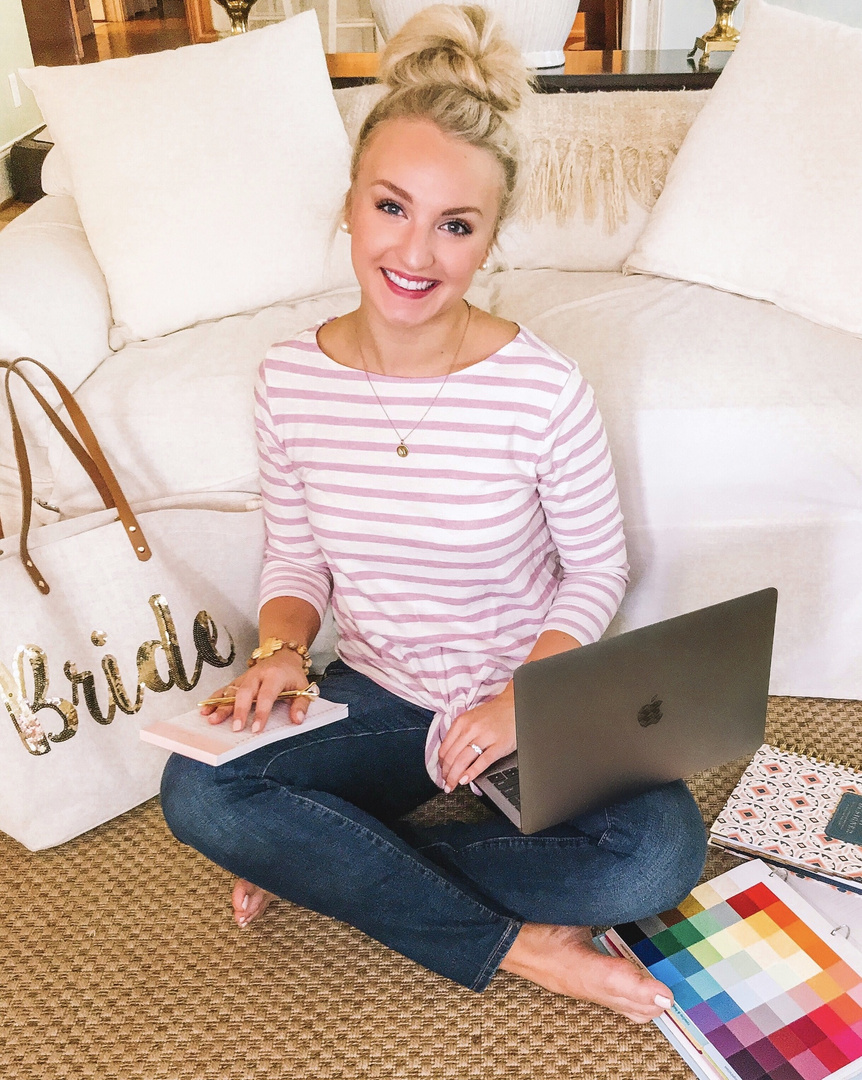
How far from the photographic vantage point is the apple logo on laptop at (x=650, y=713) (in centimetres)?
100

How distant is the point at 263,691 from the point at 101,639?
258 millimetres

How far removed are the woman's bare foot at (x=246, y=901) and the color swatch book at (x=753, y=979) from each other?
38 cm

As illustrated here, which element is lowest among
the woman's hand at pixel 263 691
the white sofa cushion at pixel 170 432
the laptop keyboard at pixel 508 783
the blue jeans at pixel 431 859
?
the blue jeans at pixel 431 859

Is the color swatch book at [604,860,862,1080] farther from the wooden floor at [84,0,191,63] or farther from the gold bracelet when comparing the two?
the wooden floor at [84,0,191,63]

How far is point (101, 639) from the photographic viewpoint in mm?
1226

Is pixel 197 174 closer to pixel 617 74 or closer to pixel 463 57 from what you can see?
pixel 463 57

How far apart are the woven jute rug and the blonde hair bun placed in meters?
0.86

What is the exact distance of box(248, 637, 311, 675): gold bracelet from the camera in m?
1.13

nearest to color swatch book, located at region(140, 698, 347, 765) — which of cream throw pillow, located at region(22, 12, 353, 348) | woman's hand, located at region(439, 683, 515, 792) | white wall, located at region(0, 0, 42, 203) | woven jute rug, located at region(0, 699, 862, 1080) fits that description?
woman's hand, located at region(439, 683, 515, 792)

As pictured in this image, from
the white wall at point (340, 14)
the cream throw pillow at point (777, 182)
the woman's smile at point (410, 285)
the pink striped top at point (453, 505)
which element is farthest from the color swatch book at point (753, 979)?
the white wall at point (340, 14)

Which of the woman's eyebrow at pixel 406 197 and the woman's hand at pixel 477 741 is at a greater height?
the woman's eyebrow at pixel 406 197

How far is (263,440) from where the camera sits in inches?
47.8

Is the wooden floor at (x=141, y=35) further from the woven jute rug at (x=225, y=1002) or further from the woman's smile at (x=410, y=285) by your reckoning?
the woven jute rug at (x=225, y=1002)

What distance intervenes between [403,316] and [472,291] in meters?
0.68
